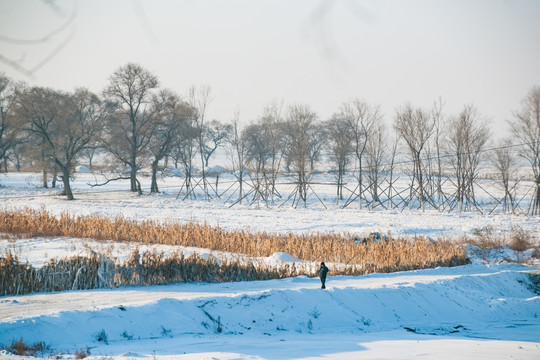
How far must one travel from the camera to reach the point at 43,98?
136 feet

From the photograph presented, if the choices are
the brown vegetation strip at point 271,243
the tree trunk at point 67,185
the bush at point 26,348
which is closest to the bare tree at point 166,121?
A: the tree trunk at point 67,185

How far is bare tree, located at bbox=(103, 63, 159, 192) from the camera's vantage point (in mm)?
45875

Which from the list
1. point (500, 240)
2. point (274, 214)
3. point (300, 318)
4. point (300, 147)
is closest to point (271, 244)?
point (300, 318)

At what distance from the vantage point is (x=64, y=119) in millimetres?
43062

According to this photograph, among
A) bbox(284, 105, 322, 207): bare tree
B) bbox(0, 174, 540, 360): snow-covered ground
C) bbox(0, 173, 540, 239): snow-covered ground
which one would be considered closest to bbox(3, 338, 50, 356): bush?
bbox(0, 174, 540, 360): snow-covered ground

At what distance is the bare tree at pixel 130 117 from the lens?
151 feet

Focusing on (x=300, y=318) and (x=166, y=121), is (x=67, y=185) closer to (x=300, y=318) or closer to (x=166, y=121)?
(x=166, y=121)

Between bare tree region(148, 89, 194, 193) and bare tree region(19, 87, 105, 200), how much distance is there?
18.3ft

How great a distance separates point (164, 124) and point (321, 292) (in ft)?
129

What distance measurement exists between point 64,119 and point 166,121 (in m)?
9.86

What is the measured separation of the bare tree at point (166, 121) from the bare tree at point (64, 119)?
18.3 ft

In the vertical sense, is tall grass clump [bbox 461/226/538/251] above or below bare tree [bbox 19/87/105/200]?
below

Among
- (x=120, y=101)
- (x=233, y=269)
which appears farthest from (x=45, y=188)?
(x=233, y=269)

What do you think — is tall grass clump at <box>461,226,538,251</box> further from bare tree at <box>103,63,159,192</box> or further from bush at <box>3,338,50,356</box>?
bare tree at <box>103,63,159,192</box>
